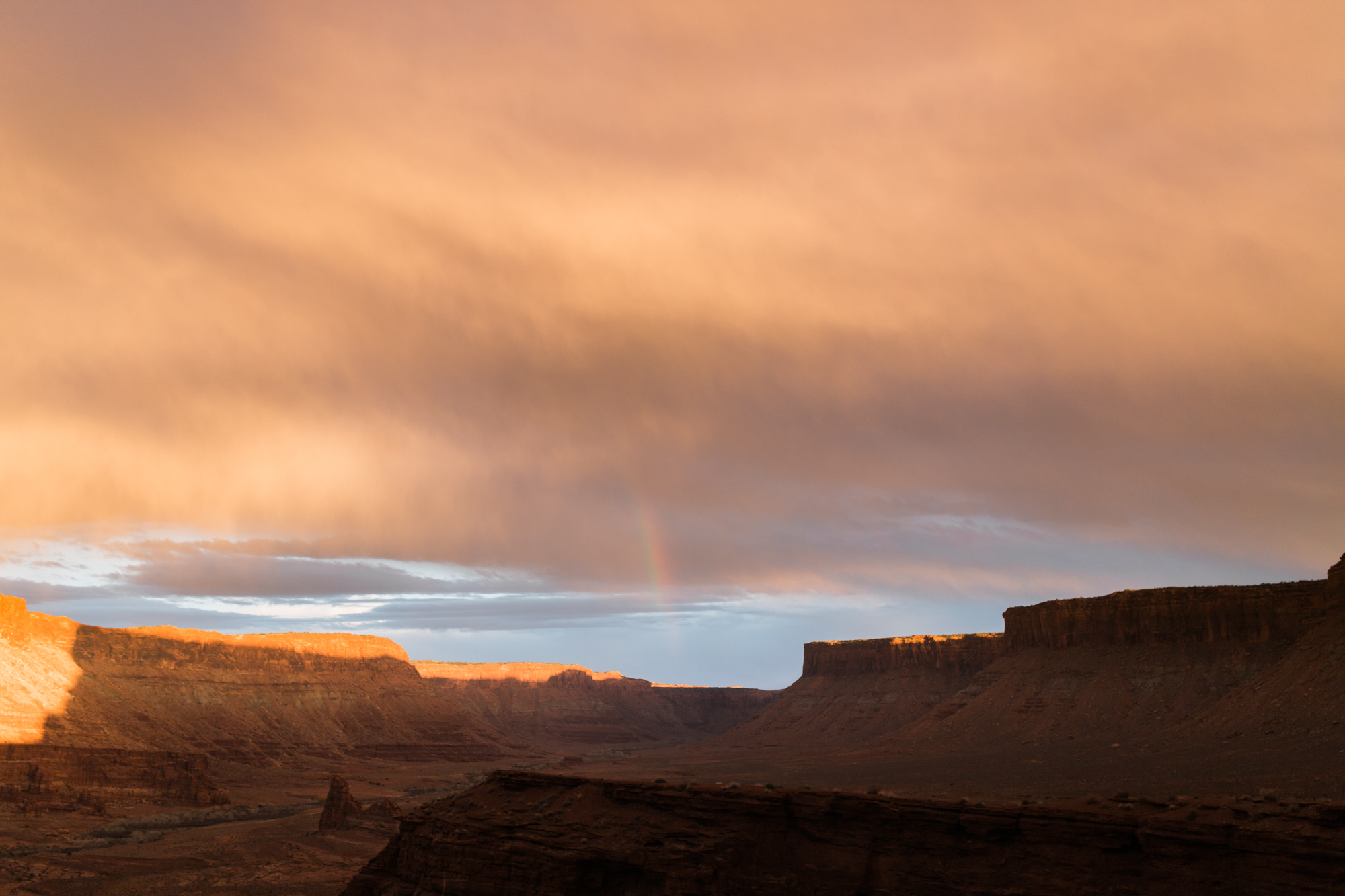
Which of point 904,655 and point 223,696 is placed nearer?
point 223,696

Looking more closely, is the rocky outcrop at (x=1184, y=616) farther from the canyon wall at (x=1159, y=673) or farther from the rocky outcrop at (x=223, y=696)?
the rocky outcrop at (x=223, y=696)

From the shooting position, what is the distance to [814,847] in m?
25.1

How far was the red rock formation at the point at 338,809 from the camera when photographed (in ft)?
221

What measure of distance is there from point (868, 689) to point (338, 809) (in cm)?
11636

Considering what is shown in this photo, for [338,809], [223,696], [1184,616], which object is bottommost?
[223,696]

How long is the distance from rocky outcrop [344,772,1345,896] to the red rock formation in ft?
121

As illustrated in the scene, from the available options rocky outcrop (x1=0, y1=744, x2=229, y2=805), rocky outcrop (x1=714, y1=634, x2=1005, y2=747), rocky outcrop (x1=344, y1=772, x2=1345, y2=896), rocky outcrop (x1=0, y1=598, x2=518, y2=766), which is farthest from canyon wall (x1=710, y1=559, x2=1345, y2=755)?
rocky outcrop (x1=0, y1=598, x2=518, y2=766)

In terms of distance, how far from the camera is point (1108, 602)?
103 m

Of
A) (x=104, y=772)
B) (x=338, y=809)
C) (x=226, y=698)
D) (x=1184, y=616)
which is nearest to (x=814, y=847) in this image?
(x=338, y=809)

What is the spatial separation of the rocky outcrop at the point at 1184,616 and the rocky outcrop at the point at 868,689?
29615 millimetres

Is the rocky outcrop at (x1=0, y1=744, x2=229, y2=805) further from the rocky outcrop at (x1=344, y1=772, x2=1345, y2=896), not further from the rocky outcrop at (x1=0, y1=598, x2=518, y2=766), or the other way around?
the rocky outcrop at (x1=344, y1=772, x2=1345, y2=896)

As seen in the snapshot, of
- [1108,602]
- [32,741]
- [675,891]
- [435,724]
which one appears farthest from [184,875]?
[435,724]

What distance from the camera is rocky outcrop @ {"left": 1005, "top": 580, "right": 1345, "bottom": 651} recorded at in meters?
83.9

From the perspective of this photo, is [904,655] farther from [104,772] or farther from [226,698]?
[104,772]
